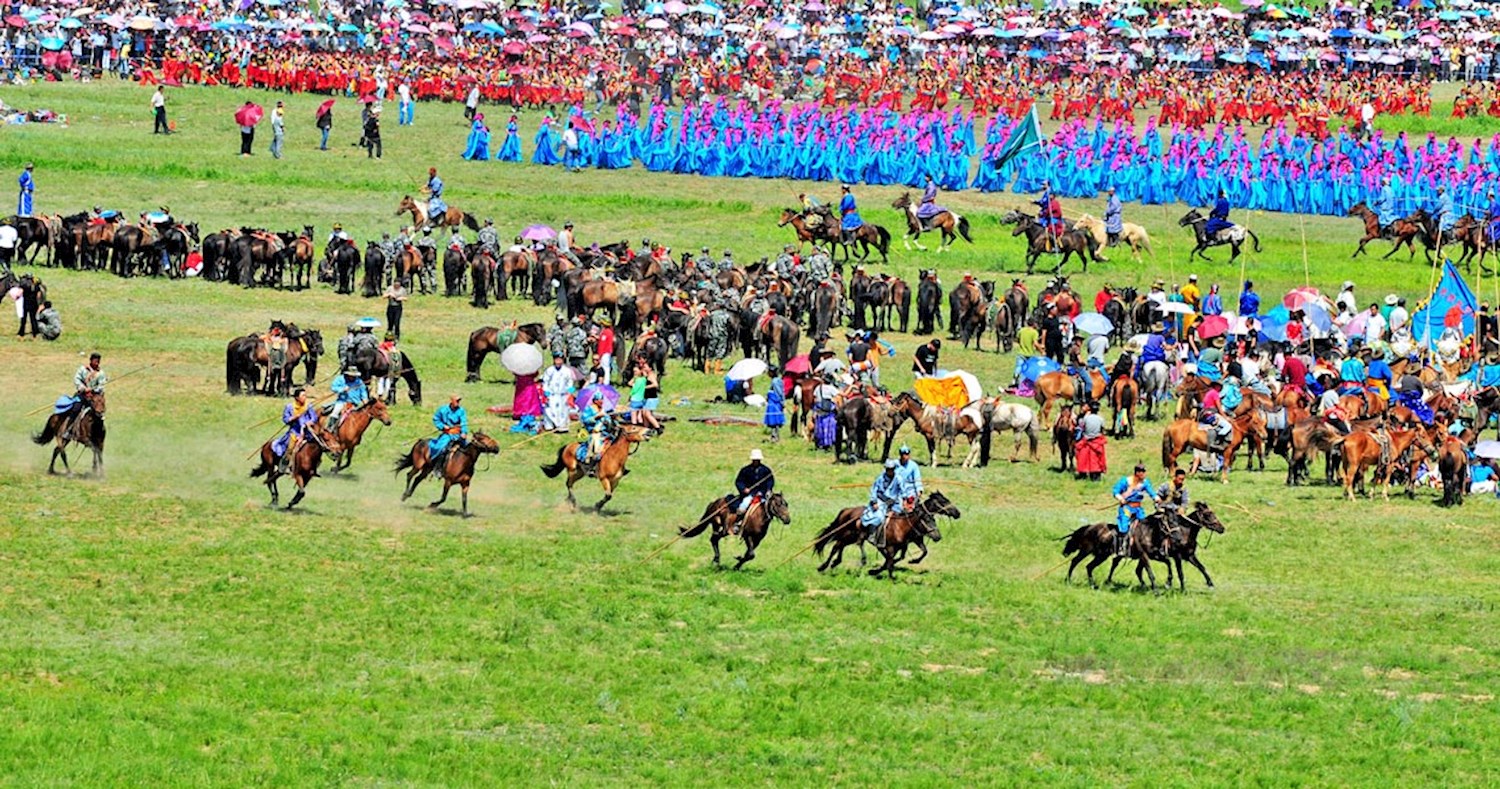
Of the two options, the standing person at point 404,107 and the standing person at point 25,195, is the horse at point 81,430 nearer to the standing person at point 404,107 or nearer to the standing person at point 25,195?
the standing person at point 25,195

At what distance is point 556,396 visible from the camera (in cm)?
3622

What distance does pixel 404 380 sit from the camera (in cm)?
4025

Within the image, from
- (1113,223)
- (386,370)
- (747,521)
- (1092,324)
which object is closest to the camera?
(747,521)

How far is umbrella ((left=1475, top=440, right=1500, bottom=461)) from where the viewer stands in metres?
34.5

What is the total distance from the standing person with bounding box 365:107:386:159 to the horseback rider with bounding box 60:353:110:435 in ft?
111

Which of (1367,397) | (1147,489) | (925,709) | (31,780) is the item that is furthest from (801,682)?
(1367,397)

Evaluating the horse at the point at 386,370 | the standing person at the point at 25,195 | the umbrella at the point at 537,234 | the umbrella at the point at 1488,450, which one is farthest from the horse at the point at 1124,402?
the standing person at the point at 25,195

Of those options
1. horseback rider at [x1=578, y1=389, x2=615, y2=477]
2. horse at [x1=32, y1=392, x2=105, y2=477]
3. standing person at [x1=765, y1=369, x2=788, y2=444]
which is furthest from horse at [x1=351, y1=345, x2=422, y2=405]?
horseback rider at [x1=578, y1=389, x2=615, y2=477]

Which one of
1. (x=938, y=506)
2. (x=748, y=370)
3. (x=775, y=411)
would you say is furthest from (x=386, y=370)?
Result: (x=938, y=506)

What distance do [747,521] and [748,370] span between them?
10.9 meters

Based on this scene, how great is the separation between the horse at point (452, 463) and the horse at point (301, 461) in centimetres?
115

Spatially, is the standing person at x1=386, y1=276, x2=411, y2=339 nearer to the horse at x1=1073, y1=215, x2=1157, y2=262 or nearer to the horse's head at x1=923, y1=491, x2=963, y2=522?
the horse's head at x1=923, y1=491, x2=963, y2=522

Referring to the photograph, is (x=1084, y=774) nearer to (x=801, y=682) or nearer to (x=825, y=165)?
(x=801, y=682)

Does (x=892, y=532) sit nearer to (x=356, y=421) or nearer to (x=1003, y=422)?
(x=356, y=421)
